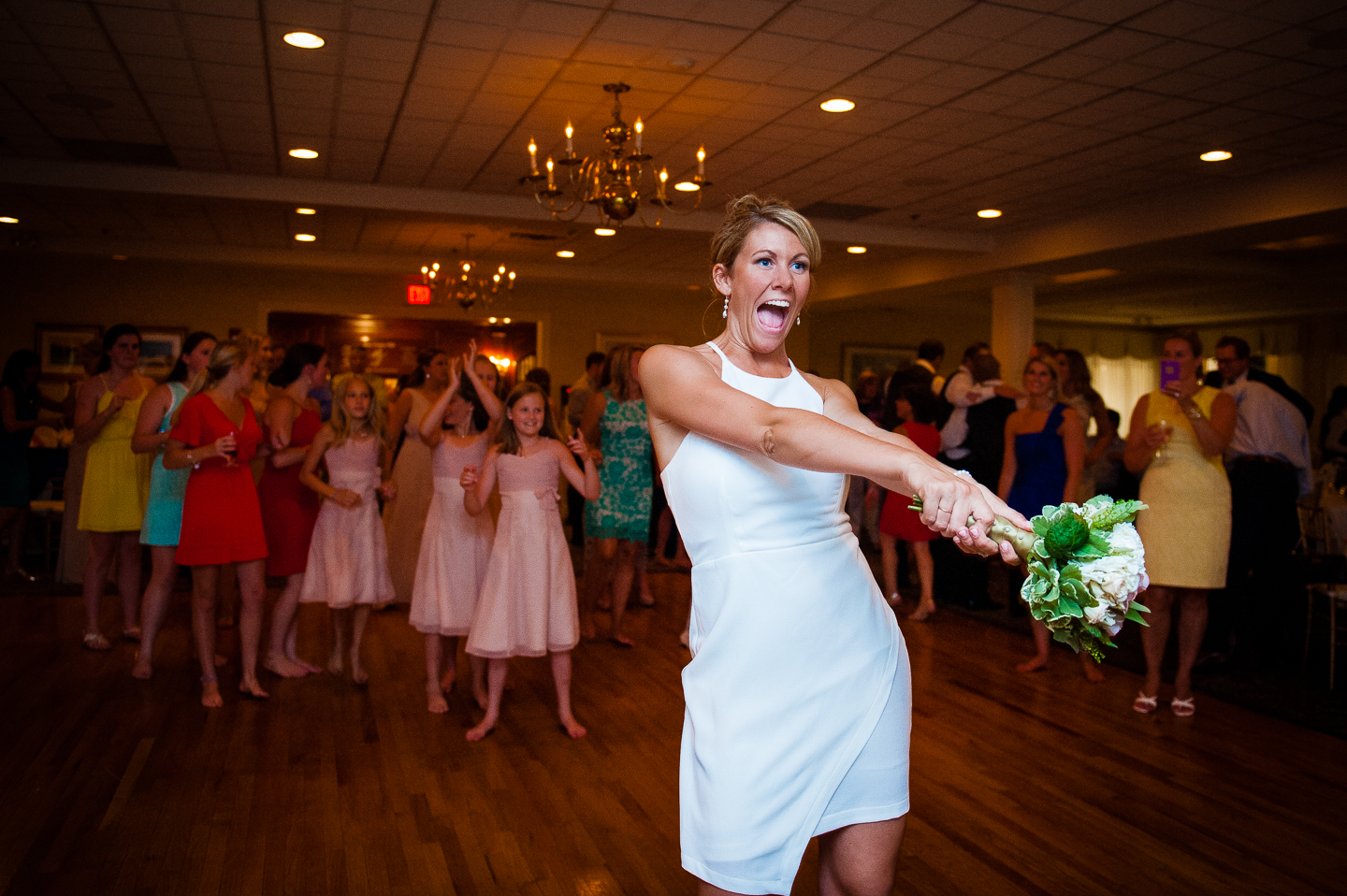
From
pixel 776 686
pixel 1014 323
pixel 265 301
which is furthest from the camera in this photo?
pixel 265 301

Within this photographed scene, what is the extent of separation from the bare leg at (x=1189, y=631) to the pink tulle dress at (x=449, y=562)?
3.10m

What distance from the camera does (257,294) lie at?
13.3 m

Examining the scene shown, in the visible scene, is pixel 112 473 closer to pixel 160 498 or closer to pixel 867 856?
pixel 160 498

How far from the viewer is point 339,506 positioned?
4730mm

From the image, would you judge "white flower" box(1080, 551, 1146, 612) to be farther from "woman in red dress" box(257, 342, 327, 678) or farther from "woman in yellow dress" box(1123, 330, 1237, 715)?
"woman in red dress" box(257, 342, 327, 678)

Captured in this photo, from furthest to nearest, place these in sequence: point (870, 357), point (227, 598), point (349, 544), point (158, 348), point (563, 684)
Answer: point (870, 357) → point (158, 348) → point (227, 598) → point (349, 544) → point (563, 684)

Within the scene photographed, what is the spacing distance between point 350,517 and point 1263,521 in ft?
15.9

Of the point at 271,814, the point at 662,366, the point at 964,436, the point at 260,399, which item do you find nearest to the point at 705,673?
the point at 662,366

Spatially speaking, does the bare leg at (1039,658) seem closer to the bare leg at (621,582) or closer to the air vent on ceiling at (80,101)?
the bare leg at (621,582)

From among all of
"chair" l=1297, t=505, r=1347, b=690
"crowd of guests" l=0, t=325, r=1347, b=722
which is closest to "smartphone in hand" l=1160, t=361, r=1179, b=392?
"crowd of guests" l=0, t=325, r=1347, b=722

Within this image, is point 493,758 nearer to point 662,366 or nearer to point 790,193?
point 662,366

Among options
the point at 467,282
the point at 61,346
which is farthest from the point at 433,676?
the point at 61,346

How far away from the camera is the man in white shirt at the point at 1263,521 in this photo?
18.2 ft

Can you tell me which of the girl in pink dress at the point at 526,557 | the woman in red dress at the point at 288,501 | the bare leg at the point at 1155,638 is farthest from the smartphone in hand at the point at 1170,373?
the woman in red dress at the point at 288,501
